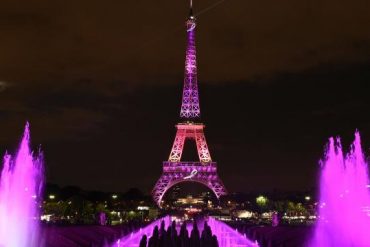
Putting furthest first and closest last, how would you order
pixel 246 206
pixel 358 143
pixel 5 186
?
pixel 246 206 → pixel 358 143 → pixel 5 186

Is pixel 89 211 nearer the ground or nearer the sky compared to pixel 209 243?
nearer the sky

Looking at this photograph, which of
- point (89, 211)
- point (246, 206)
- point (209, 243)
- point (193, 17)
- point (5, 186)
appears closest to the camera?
point (209, 243)

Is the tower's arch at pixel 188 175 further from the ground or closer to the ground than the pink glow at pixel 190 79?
closer to the ground

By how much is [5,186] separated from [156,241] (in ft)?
41.6

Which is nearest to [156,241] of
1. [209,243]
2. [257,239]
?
[209,243]

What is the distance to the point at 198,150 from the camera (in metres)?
94.1

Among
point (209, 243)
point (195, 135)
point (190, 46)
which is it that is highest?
point (190, 46)

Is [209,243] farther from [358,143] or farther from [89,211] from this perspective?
[89,211]

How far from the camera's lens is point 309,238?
25906mm

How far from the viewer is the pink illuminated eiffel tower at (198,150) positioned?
9138 cm

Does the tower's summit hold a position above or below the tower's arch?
above

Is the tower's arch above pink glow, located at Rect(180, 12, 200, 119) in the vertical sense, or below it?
below

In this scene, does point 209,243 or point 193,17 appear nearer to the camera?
point 209,243

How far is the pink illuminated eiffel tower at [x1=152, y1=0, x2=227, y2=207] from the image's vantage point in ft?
300
